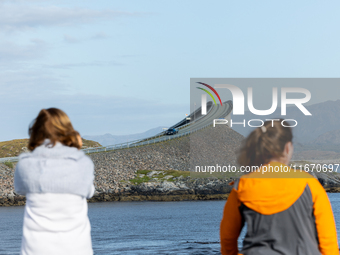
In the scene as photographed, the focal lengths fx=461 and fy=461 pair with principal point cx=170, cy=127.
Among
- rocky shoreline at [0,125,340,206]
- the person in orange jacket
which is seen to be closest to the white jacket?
the person in orange jacket

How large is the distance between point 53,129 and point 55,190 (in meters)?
0.36

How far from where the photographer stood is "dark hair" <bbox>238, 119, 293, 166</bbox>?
256 cm

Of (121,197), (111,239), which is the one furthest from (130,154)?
(111,239)

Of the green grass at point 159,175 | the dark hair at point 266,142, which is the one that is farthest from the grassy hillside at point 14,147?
the dark hair at point 266,142

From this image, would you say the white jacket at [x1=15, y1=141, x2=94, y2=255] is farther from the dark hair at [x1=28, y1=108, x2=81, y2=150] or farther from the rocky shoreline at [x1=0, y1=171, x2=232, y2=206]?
the rocky shoreline at [x1=0, y1=171, x2=232, y2=206]

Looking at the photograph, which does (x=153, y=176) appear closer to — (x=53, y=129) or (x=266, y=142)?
(x=53, y=129)

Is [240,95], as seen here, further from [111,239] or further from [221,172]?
[221,172]

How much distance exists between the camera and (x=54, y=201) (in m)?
2.67

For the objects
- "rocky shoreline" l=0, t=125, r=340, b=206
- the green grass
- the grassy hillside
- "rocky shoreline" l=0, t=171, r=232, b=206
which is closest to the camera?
"rocky shoreline" l=0, t=171, r=232, b=206

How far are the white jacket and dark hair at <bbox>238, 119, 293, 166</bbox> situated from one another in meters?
0.98

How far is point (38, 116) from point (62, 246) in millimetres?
779

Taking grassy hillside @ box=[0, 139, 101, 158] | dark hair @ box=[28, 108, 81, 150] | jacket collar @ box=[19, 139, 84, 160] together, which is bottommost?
grassy hillside @ box=[0, 139, 101, 158]

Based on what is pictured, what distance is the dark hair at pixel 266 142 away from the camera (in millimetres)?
2562

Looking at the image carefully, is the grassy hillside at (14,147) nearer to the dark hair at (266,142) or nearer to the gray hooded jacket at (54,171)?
the gray hooded jacket at (54,171)
